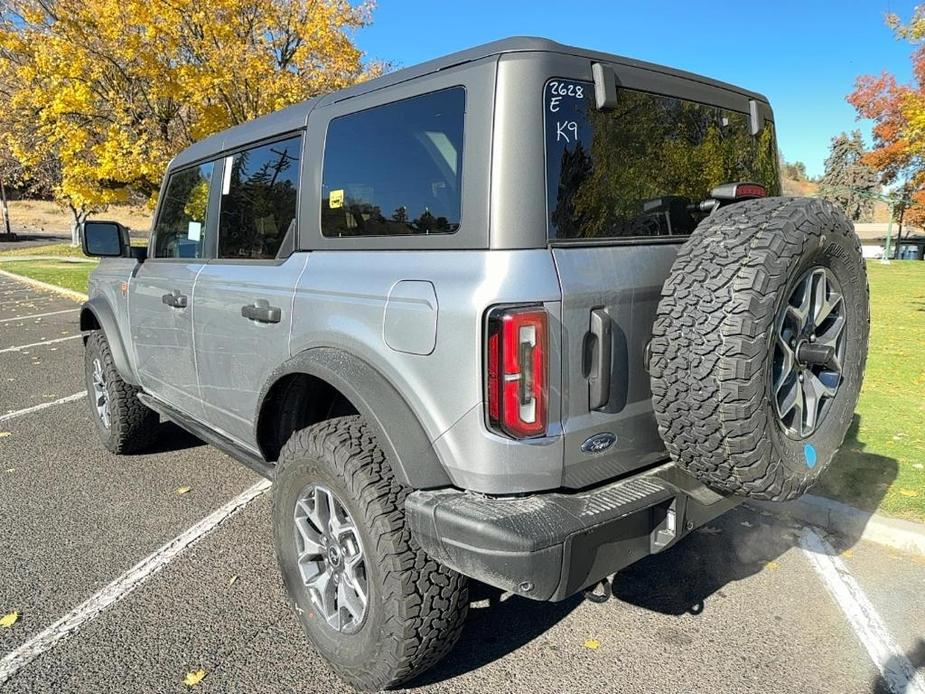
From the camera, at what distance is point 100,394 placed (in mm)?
4922

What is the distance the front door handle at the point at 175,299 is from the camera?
11.3 ft

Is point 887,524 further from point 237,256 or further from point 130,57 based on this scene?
point 130,57

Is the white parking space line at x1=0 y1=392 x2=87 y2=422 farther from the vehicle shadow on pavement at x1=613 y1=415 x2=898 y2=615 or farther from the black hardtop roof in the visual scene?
the vehicle shadow on pavement at x1=613 y1=415 x2=898 y2=615

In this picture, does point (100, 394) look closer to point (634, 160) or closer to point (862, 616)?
point (634, 160)

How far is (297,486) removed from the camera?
2537 millimetres

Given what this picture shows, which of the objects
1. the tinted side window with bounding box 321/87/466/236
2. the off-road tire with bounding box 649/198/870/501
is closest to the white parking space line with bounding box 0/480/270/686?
the tinted side window with bounding box 321/87/466/236

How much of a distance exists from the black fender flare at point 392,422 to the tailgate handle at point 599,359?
53cm

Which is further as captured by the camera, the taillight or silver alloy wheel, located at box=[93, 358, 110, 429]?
silver alloy wheel, located at box=[93, 358, 110, 429]

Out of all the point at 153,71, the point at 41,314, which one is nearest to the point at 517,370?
the point at 153,71

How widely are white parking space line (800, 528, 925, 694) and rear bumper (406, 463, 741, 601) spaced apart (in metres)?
1.10

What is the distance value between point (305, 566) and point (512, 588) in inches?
41.3

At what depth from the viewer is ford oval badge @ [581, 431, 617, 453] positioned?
2107 mm

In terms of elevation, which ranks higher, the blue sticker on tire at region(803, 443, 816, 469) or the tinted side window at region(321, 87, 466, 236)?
the tinted side window at region(321, 87, 466, 236)

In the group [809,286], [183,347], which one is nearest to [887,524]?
[809,286]
